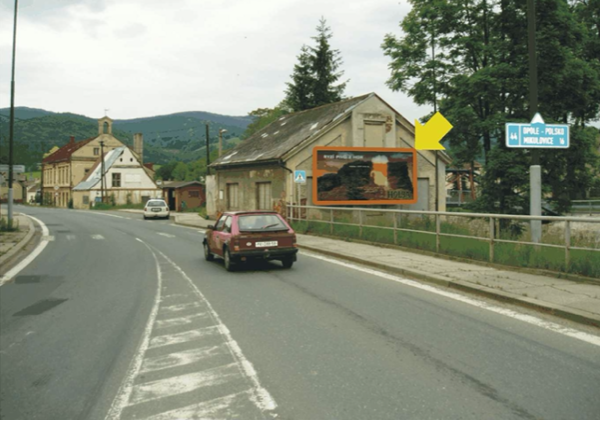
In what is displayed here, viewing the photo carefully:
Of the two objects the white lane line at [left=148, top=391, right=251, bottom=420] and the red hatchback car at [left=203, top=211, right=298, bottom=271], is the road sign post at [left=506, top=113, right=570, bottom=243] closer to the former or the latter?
the red hatchback car at [left=203, top=211, right=298, bottom=271]

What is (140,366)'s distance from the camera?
18.3 feet

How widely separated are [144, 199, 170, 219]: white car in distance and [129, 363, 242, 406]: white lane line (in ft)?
128

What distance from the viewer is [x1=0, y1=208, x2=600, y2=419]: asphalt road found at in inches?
175

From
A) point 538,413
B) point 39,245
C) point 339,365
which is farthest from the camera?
point 39,245

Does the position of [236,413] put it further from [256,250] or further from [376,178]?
[376,178]

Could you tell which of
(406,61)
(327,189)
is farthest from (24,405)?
(406,61)

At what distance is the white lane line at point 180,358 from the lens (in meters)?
5.57

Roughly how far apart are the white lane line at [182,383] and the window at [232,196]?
2895 cm

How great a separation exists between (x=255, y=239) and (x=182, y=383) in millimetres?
8003

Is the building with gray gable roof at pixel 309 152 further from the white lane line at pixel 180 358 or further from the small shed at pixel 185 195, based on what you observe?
the small shed at pixel 185 195

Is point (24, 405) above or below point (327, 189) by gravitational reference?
below

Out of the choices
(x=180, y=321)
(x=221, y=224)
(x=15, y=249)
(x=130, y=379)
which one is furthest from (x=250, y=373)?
(x=15, y=249)

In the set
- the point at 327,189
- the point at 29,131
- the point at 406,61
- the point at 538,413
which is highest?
the point at 29,131

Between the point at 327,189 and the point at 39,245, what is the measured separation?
13.5 metres
